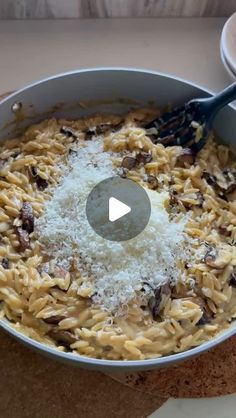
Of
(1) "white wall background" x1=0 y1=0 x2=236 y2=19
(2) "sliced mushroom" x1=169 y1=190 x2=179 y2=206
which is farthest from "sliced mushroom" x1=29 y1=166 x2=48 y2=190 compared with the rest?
(1) "white wall background" x1=0 y1=0 x2=236 y2=19

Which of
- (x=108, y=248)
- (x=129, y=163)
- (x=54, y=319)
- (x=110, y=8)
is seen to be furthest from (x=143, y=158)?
(x=110, y=8)

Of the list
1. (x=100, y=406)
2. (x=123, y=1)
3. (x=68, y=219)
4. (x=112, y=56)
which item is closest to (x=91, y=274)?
(x=68, y=219)

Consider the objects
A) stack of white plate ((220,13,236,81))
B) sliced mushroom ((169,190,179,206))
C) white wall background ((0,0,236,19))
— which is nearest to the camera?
sliced mushroom ((169,190,179,206))

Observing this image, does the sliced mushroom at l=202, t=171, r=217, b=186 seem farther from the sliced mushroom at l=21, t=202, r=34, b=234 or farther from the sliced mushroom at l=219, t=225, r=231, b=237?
the sliced mushroom at l=21, t=202, r=34, b=234

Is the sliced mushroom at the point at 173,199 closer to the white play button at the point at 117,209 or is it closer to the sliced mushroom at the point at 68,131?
the white play button at the point at 117,209

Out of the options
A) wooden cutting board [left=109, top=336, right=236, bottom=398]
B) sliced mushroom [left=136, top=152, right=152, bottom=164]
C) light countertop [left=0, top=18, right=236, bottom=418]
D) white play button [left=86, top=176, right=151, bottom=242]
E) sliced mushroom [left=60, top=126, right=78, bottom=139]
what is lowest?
wooden cutting board [left=109, top=336, right=236, bottom=398]

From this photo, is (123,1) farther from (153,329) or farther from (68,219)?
(153,329)
